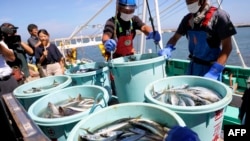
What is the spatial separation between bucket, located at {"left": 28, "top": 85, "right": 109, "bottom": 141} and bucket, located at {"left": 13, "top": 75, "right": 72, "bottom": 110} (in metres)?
0.21

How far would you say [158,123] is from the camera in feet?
7.44

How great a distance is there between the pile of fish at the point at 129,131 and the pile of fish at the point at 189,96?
0.44 m

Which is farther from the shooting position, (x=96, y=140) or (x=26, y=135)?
(x=96, y=140)

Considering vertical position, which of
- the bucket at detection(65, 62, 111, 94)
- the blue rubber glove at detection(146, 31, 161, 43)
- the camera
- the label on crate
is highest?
the camera

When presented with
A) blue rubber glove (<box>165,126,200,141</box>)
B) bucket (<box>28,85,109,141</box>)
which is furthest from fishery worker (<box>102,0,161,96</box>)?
blue rubber glove (<box>165,126,200,141</box>)

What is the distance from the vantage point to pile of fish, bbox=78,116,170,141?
6.65 feet

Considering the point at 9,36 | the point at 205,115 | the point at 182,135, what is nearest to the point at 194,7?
the point at 205,115

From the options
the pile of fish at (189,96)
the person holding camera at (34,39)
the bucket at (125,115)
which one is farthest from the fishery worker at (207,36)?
the person holding camera at (34,39)

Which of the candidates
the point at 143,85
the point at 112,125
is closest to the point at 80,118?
the point at 112,125

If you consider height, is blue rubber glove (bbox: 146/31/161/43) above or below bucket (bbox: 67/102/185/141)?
above

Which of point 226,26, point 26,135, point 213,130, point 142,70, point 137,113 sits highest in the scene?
point 226,26

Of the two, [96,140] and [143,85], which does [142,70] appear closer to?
[143,85]

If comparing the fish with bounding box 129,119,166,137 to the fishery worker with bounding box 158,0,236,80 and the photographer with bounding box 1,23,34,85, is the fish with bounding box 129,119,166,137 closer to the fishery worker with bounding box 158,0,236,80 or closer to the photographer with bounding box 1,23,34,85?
the fishery worker with bounding box 158,0,236,80

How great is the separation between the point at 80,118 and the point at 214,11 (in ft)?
7.95
